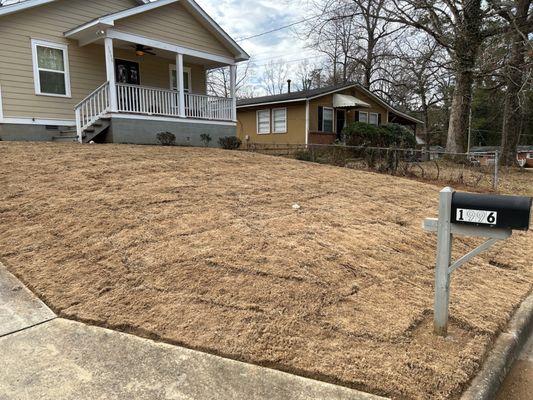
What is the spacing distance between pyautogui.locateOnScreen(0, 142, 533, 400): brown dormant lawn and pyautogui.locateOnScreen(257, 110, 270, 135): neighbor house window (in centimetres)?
1540

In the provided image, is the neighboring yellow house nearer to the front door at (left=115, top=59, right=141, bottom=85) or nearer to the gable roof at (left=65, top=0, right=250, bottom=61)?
the gable roof at (left=65, top=0, right=250, bottom=61)

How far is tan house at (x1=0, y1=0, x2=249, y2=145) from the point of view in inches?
453

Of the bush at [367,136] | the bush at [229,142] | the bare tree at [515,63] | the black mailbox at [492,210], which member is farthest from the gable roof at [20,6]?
the bare tree at [515,63]

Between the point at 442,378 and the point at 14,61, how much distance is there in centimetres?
1303

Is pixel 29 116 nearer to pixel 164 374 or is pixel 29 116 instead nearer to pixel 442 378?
pixel 164 374

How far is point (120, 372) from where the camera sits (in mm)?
2365

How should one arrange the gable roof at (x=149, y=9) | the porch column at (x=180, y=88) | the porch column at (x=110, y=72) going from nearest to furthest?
the gable roof at (x=149, y=9), the porch column at (x=110, y=72), the porch column at (x=180, y=88)

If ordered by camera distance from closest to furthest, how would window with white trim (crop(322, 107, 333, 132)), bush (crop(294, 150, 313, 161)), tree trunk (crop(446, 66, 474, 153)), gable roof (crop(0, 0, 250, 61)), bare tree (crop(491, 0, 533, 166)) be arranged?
gable roof (crop(0, 0, 250, 61)) < bush (crop(294, 150, 313, 161)) < bare tree (crop(491, 0, 533, 166)) < tree trunk (crop(446, 66, 474, 153)) < window with white trim (crop(322, 107, 333, 132))

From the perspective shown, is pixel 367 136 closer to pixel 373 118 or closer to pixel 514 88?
pixel 514 88

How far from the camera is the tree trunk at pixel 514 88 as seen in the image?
15758 mm

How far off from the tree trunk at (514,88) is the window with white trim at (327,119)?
25.8 feet

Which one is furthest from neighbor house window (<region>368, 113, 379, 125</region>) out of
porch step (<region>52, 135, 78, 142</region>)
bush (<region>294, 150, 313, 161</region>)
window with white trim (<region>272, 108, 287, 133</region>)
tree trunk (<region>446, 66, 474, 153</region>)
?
porch step (<region>52, 135, 78, 142</region>)

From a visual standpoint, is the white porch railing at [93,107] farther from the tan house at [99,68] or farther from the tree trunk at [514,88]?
the tree trunk at [514,88]

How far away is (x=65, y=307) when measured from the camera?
308cm
